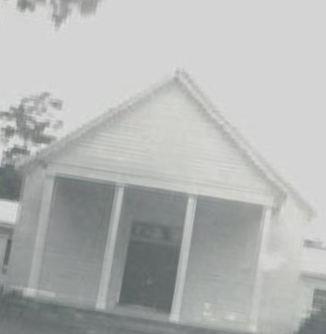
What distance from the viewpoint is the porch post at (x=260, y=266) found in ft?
59.8

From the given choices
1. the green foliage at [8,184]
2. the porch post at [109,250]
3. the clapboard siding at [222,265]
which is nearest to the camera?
the porch post at [109,250]

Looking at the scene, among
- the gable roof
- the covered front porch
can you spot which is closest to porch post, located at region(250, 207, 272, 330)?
the gable roof

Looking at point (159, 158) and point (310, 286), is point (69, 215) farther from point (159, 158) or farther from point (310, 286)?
point (310, 286)

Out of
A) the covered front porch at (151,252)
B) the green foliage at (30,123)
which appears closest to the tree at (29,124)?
the green foliage at (30,123)

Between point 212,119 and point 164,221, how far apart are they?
363 cm

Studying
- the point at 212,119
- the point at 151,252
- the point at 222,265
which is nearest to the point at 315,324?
the point at 222,265

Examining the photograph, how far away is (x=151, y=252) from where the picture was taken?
21.0 meters

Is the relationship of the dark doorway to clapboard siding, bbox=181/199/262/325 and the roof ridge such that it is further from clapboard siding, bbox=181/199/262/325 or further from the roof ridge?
the roof ridge

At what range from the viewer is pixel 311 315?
71.6 feet

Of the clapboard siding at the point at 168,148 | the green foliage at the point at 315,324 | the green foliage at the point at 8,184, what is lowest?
the green foliage at the point at 315,324

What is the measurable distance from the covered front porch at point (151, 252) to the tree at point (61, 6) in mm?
11059

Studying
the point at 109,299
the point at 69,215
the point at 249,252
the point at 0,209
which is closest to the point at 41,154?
the point at 69,215

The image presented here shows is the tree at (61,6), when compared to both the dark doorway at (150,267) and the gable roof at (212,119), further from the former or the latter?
the dark doorway at (150,267)

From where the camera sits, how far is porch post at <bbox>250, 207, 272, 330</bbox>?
18.2 m
